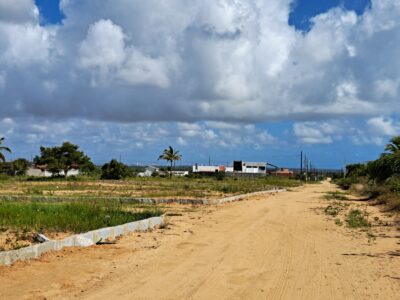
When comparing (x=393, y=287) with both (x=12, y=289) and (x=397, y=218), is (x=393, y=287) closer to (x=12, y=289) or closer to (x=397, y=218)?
(x=12, y=289)

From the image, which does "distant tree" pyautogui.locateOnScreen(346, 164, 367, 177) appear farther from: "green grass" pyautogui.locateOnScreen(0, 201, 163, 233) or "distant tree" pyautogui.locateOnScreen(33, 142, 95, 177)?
"green grass" pyautogui.locateOnScreen(0, 201, 163, 233)

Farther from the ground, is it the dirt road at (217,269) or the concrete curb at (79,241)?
the concrete curb at (79,241)

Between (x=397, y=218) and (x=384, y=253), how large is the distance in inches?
393

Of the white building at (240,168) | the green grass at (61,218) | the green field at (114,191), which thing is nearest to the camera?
the green grass at (61,218)

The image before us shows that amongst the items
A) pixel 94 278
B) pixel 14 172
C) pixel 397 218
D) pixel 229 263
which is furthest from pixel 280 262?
pixel 14 172

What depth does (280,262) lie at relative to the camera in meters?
10.4

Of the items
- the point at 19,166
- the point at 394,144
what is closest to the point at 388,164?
the point at 394,144

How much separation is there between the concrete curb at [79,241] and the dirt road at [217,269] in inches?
9.0

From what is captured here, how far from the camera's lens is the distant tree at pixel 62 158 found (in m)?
78.8

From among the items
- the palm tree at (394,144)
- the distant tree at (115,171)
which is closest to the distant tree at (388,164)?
the palm tree at (394,144)

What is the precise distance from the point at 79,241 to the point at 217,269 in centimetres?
379

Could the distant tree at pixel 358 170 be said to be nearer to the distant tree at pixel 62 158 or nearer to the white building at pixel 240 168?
the white building at pixel 240 168

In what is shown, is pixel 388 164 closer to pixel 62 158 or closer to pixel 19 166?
pixel 62 158

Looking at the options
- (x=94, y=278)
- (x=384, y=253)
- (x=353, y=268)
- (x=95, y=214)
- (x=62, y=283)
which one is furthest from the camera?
(x=95, y=214)
